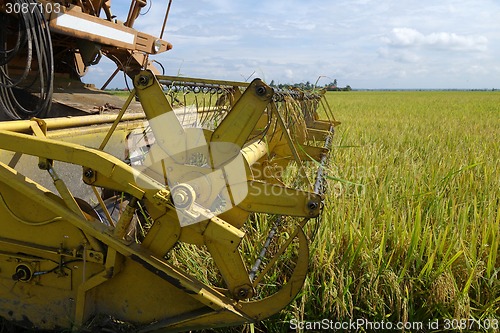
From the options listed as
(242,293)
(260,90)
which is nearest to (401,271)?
(242,293)

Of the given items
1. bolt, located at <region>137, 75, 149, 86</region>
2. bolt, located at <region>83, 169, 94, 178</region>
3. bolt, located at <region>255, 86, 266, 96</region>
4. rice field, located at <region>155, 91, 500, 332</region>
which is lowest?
rice field, located at <region>155, 91, 500, 332</region>

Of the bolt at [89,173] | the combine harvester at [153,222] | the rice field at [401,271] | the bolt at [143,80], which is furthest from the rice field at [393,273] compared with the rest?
the bolt at [143,80]

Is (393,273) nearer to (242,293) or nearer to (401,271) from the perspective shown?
(401,271)

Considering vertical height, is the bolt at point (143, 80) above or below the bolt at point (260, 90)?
above

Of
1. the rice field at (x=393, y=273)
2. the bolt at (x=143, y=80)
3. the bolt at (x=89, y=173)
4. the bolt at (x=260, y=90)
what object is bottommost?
the rice field at (x=393, y=273)

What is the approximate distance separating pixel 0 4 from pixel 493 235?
348cm

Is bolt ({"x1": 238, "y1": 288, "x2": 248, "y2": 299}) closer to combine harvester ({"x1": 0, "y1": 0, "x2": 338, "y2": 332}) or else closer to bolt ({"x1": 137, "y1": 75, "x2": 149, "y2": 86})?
combine harvester ({"x1": 0, "y1": 0, "x2": 338, "y2": 332})

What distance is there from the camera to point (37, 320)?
6.77 ft

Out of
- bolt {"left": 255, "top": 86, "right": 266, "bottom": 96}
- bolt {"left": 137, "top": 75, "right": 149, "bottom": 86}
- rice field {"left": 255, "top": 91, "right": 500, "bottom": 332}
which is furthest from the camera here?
rice field {"left": 255, "top": 91, "right": 500, "bottom": 332}

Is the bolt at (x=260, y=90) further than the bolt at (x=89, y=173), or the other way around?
the bolt at (x=89, y=173)

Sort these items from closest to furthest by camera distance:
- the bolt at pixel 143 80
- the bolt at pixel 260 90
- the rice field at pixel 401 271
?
the bolt at pixel 260 90 < the bolt at pixel 143 80 < the rice field at pixel 401 271

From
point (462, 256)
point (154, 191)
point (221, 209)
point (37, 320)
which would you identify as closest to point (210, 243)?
point (221, 209)

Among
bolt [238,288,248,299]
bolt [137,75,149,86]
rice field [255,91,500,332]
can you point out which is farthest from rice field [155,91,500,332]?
bolt [137,75,149,86]

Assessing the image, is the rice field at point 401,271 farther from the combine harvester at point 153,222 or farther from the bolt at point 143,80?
the bolt at point 143,80
